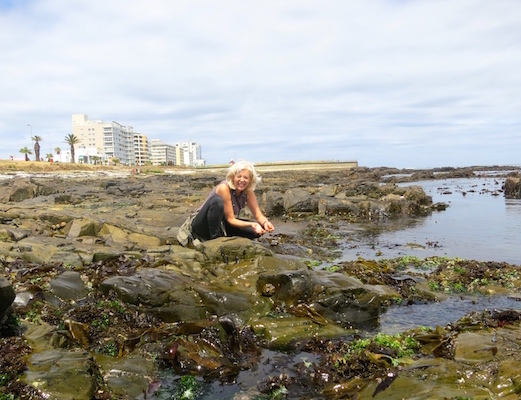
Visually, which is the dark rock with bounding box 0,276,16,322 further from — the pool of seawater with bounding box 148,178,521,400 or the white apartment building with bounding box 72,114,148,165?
the white apartment building with bounding box 72,114,148,165

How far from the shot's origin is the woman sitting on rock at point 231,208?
25.8ft

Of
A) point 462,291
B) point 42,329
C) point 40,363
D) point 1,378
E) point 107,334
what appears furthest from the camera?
point 462,291

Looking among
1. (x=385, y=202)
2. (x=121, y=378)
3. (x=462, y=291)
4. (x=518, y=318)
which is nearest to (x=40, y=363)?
(x=121, y=378)

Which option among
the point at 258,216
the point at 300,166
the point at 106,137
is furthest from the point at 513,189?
the point at 106,137

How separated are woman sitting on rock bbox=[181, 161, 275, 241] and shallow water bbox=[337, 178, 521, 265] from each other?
A: 147 inches

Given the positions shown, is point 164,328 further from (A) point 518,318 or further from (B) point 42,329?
(A) point 518,318

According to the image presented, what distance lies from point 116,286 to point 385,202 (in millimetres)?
17451

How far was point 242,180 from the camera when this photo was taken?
784 cm

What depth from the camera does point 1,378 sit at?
11.7 ft

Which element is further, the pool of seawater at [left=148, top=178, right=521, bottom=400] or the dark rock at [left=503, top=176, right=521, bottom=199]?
the dark rock at [left=503, top=176, right=521, bottom=199]

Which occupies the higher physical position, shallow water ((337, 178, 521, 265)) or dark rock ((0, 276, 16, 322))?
dark rock ((0, 276, 16, 322))

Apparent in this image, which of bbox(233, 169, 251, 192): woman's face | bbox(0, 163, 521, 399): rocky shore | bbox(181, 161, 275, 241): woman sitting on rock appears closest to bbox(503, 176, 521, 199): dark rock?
bbox(0, 163, 521, 399): rocky shore

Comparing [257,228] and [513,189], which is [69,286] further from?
[513,189]

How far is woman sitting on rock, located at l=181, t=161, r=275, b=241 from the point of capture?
25.8ft
